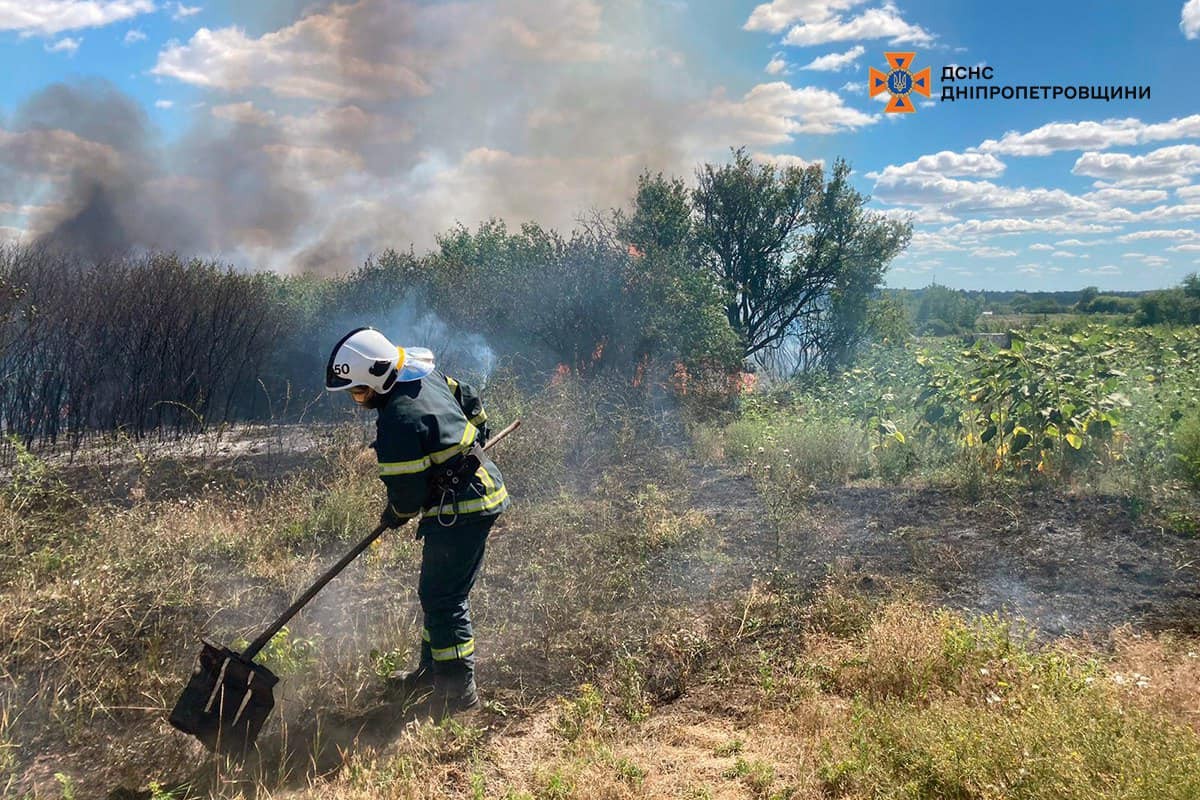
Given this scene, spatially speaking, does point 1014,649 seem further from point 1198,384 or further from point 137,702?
point 1198,384

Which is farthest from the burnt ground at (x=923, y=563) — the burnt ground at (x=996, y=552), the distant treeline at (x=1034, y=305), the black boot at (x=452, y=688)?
the distant treeline at (x=1034, y=305)

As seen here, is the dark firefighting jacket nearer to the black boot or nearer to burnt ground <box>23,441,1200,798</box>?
the black boot

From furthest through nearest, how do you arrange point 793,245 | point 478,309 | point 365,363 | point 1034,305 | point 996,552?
point 1034,305 < point 793,245 < point 478,309 < point 996,552 < point 365,363

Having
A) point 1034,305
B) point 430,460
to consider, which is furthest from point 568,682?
point 1034,305

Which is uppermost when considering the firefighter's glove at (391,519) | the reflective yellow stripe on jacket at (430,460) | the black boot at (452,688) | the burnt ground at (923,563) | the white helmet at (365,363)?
the white helmet at (365,363)

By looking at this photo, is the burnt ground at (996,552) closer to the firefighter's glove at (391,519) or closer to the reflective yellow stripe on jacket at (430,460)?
the reflective yellow stripe on jacket at (430,460)

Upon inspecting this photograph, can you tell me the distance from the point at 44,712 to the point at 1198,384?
374 inches

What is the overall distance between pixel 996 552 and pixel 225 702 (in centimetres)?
483

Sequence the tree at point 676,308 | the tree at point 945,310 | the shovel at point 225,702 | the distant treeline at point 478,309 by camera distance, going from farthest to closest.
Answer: the tree at point 945,310
the tree at point 676,308
the distant treeline at point 478,309
the shovel at point 225,702

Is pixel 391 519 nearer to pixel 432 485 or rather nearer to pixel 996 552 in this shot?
pixel 432 485

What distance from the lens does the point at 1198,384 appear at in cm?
706

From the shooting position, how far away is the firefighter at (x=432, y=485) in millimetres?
3412

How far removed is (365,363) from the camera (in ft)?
11.3

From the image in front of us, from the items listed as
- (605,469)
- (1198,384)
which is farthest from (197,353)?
(1198,384)
